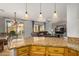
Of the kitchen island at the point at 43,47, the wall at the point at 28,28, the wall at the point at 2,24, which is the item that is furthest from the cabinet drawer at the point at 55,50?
the wall at the point at 2,24

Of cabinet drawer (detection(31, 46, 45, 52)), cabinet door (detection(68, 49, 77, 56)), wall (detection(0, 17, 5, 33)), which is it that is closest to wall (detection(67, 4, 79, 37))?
cabinet door (detection(68, 49, 77, 56))

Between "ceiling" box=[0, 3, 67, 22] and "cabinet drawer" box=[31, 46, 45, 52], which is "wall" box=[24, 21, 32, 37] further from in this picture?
"cabinet drawer" box=[31, 46, 45, 52]

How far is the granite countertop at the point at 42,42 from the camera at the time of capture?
1.45 metres

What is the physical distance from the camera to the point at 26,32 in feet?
4.73

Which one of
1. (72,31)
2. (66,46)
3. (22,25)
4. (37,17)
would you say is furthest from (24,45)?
(72,31)

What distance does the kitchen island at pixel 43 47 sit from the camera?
1.46 meters

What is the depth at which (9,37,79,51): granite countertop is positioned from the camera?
1449mm

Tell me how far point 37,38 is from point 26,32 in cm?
17

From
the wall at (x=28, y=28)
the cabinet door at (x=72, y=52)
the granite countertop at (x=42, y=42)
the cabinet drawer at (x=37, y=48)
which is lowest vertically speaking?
the cabinet door at (x=72, y=52)

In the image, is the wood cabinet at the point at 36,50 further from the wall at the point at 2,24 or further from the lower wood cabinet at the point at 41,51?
the wall at the point at 2,24

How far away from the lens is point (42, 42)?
4.82 ft

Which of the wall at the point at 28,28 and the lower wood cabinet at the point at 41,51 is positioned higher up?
the wall at the point at 28,28

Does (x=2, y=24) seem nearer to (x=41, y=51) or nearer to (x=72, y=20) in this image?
(x=41, y=51)

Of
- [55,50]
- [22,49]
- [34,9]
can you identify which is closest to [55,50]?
[55,50]
